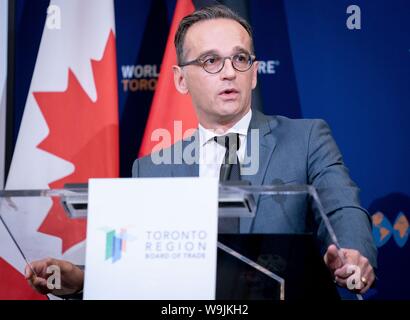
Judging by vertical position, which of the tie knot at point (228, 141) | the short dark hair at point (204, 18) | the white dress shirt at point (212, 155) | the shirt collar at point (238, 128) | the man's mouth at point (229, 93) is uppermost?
the short dark hair at point (204, 18)

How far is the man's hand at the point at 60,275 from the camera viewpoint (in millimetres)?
1642

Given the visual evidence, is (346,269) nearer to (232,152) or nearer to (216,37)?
(232,152)

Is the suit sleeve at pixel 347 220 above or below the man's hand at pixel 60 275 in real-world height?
above

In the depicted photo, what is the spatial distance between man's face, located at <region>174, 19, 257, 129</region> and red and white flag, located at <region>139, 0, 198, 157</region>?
571mm

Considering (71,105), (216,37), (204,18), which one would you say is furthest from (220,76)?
(71,105)

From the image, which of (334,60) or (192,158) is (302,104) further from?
(192,158)

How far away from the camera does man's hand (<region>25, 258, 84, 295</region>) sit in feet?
5.39

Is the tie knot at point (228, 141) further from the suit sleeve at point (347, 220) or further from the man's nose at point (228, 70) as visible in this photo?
the suit sleeve at point (347, 220)

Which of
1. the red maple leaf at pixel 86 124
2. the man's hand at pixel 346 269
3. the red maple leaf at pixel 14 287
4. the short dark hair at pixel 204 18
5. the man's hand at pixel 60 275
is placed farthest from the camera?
the red maple leaf at pixel 86 124

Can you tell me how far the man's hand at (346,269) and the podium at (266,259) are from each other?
3 centimetres

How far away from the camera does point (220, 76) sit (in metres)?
2.55

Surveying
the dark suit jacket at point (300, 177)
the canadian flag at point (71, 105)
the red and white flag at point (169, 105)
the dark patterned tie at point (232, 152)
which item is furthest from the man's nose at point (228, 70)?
the canadian flag at point (71, 105)
